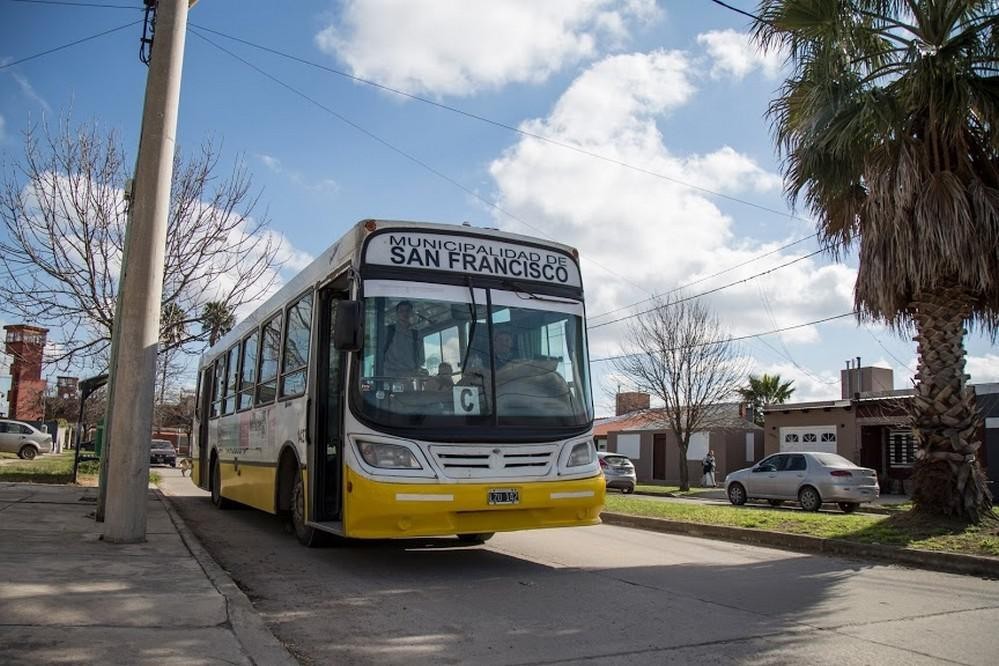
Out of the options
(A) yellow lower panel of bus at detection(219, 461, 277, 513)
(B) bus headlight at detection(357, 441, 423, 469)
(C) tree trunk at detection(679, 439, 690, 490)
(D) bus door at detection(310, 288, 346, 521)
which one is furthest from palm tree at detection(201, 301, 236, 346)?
(C) tree trunk at detection(679, 439, 690, 490)

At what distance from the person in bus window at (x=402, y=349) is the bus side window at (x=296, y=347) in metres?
1.74

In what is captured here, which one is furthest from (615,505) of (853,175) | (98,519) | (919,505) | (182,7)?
(182,7)

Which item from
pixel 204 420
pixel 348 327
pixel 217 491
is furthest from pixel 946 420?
pixel 204 420

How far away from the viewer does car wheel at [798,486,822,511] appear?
20078mm

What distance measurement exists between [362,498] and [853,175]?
8.58 m

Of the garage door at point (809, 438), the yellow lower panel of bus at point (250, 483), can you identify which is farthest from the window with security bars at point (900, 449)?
the yellow lower panel of bus at point (250, 483)

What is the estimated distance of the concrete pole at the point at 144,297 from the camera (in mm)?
8375

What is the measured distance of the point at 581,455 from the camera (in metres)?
8.07

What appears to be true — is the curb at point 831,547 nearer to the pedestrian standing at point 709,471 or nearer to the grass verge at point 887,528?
the grass verge at point 887,528

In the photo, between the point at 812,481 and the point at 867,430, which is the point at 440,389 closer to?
the point at 812,481

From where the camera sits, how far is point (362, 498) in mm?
7020

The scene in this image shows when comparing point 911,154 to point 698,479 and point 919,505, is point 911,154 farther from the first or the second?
point 698,479

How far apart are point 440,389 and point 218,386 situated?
8.67 m

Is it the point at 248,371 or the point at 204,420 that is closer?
the point at 248,371
